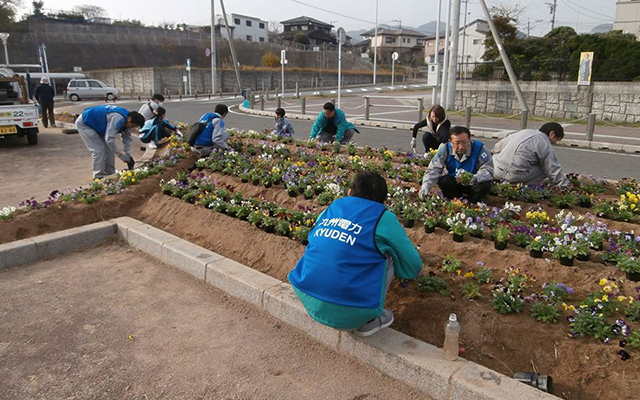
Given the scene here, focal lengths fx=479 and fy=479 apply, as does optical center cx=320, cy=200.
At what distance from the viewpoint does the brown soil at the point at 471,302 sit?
111 inches

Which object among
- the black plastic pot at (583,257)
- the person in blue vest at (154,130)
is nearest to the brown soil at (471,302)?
the black plastic pot at (583,257)

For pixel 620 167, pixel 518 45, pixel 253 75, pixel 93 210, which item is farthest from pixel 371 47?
pixel 93 210

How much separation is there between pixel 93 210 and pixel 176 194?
1027 millimetres

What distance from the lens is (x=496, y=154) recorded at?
21.2 ft

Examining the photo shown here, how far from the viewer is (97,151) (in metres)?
8.20

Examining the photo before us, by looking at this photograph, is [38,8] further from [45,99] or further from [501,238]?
[501,238]

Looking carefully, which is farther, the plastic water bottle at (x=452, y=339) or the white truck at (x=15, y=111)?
the white truck at (x=15, y=111)

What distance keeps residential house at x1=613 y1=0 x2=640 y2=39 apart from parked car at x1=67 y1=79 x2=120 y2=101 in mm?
→ 36713

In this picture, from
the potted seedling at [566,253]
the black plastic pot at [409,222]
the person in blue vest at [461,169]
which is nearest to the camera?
the potted seedling at [566,253]

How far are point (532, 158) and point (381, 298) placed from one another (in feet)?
11.9

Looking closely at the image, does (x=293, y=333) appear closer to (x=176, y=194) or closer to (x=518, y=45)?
(x=176, y=194)

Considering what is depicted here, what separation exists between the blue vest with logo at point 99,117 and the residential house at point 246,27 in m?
61.4

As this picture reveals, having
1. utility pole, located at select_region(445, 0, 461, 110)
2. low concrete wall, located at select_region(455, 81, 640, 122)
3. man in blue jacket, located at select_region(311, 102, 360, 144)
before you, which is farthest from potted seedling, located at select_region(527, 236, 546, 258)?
utility pole, located at select_region(445, 0, 461, 110)

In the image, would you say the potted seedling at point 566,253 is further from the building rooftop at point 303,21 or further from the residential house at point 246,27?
the building rooftop at point 303,21
